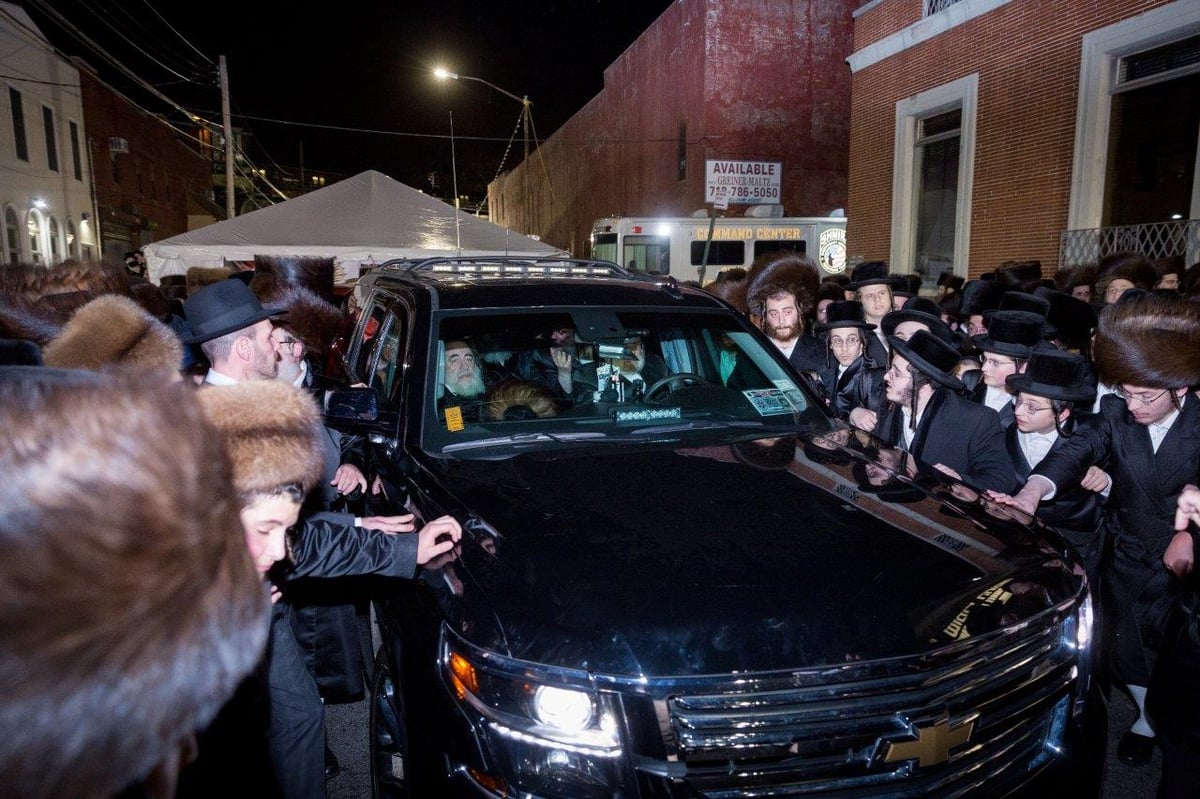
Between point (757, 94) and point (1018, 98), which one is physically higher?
point (757, 94)

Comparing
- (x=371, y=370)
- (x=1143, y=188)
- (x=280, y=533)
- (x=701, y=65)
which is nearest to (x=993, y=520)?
(x=280, y=533)

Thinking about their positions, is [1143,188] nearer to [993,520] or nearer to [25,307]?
[993,520]

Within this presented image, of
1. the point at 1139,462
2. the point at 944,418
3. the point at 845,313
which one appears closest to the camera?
the point at 1139,462

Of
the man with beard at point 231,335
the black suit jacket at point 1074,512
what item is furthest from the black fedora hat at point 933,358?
the man with beard at point 231,335

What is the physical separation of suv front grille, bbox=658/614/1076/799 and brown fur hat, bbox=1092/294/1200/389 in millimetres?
1974

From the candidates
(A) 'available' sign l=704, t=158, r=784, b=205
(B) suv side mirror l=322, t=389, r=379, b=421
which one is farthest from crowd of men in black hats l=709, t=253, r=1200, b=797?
(A) 'available' sign l=704, t=158, r=784, b=205

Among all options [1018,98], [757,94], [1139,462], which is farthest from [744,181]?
[1139,462]

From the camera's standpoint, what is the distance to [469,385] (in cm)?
345

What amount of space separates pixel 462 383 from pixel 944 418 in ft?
7.59

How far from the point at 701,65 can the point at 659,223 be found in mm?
9386

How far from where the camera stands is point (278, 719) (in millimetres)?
2576

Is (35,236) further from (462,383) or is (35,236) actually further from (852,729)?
(852,729)

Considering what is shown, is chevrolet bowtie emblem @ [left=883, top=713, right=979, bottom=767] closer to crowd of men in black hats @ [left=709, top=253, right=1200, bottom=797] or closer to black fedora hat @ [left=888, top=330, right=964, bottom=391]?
crowd of men in black hats @ [left=709, top=253, right=1200, bottom=797]

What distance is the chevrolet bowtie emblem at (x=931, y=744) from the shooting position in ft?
6.53
